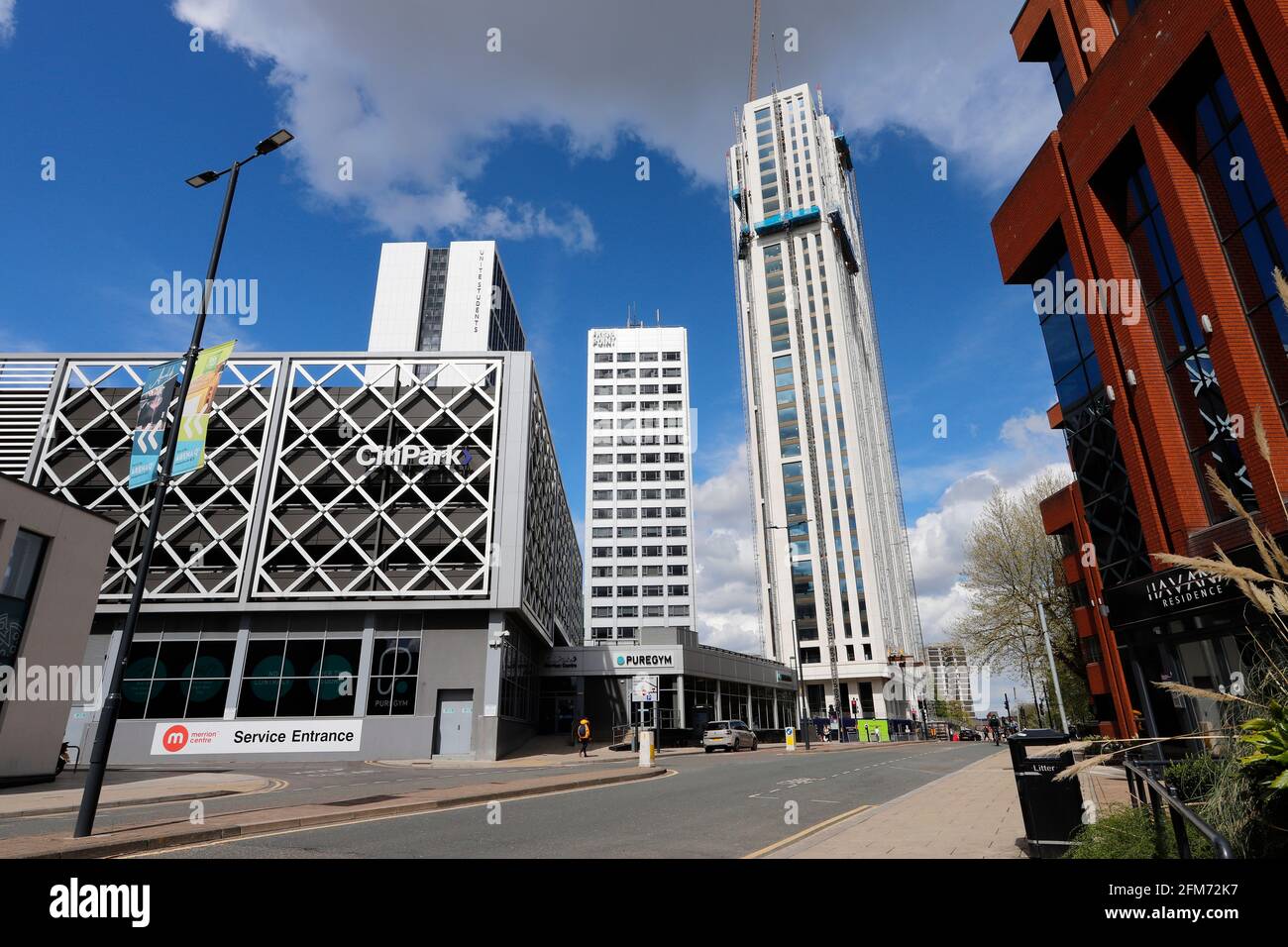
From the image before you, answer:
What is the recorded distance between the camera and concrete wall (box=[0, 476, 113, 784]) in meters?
18.0

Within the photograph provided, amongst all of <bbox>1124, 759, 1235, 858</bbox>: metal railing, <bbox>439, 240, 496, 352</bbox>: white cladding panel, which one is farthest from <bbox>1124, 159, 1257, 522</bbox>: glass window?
<bbox>439, 240, 496, 352</bbox>: white cladding panel

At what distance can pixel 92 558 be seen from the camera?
2086cm

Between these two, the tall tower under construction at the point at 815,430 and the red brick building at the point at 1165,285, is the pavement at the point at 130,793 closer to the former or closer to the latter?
the red brick building at the point at 1165,285

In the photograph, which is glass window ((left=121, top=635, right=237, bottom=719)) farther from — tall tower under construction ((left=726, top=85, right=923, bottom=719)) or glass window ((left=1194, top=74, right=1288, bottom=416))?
tall tower under construction ((left=726, top=85, right=923, bottom=719))

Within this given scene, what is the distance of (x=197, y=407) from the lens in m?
11.3

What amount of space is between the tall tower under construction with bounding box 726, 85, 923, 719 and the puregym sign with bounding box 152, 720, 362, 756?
52.9 m

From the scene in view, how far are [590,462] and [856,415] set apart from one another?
121 feet

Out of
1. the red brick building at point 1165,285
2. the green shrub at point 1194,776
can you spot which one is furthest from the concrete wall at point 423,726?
the green shrub at point 1194,776

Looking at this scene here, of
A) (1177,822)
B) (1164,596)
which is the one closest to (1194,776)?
(1177,822)

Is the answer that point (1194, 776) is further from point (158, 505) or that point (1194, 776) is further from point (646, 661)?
point (646, 661)

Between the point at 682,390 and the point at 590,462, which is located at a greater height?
the point at 682,390

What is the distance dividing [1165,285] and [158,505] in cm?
2269
